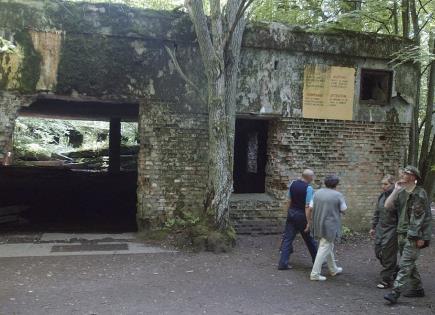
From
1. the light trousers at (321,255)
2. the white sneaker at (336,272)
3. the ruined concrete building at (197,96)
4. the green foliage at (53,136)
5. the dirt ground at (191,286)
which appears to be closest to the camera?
the dirt ground at (191,286)

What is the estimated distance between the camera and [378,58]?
1025 centimetres

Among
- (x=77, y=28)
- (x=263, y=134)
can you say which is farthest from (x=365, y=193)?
(x=77, y=28)

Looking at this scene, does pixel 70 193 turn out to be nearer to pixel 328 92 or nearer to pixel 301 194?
pixel 328 92

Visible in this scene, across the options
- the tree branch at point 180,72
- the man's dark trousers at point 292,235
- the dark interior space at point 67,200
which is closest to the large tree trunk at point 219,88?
the tree branch at point 180,72

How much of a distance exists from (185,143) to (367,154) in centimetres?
422

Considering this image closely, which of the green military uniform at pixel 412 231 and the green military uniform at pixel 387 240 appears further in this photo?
the green military uniform at pixel 387 240

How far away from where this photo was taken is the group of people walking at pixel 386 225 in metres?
5.91

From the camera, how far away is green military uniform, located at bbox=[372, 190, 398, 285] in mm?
6520

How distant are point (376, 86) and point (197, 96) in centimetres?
446

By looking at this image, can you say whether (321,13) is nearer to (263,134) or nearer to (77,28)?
(263,134)

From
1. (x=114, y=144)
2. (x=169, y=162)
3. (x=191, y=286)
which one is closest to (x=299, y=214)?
(x=191, y=286)

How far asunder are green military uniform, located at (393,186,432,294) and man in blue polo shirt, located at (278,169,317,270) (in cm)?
153

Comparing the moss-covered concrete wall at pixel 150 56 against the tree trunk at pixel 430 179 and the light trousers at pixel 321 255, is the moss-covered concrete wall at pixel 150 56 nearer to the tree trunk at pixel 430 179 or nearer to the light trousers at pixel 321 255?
the tree trunk at pixel 430 179

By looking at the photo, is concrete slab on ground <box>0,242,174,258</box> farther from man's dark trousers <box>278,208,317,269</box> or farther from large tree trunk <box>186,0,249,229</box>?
man's dark trousers <box>278,208,317,269</box>
